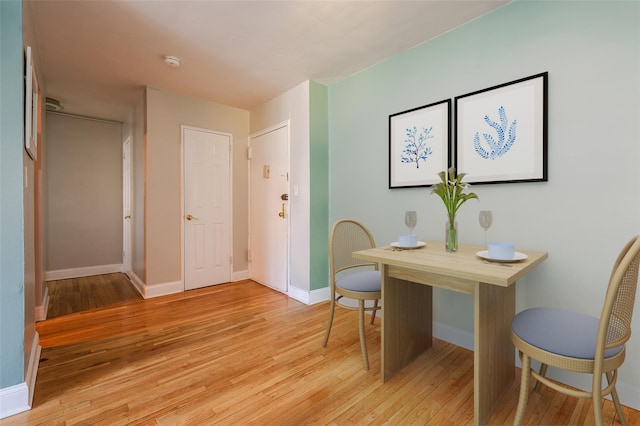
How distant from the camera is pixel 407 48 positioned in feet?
8.15

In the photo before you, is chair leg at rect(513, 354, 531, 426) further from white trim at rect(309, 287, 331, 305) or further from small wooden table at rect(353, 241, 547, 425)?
white trim at rect(309, 287, 331, 305)

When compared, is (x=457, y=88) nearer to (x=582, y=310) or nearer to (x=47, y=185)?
(x=582, y=310)

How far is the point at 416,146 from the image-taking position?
2.43 metres

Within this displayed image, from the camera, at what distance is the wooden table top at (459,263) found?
1.25 metres

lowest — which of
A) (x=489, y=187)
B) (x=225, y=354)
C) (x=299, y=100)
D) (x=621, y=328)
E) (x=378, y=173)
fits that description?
(x=225, y=354)

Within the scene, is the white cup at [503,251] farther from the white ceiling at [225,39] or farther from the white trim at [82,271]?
the white trim at [82,271]

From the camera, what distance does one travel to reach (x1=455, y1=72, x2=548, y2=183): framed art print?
5.91ft

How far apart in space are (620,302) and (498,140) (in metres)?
1.21

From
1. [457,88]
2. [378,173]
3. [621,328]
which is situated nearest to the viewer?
[621,328]

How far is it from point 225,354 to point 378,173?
197 cm

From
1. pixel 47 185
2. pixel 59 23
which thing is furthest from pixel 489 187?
pixel 47 185

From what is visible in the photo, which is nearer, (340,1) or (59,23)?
(340,1)

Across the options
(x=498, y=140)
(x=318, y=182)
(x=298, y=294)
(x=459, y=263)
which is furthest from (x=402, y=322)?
(x=318, y=182)

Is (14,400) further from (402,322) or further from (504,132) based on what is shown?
(504,132)
